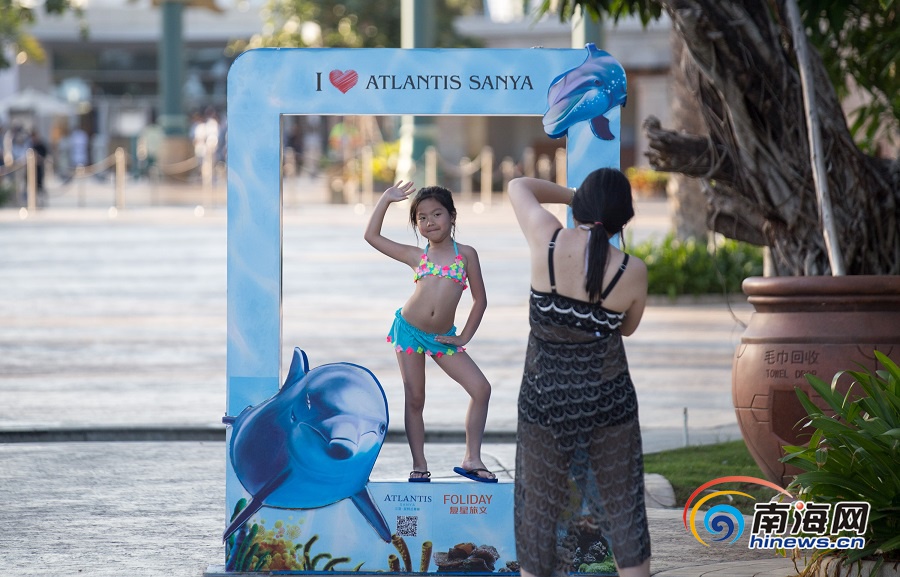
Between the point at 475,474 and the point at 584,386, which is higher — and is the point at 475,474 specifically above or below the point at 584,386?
below

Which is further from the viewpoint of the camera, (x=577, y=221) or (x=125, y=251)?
(x=125, y=251)

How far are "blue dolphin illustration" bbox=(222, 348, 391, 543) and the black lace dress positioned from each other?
3.82 ft

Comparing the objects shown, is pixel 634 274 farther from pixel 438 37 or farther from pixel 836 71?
pixel 438 37

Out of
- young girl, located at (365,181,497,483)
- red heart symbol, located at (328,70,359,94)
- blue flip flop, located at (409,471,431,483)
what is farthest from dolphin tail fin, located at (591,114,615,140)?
blue flip flop, located at (409,471,431,483)

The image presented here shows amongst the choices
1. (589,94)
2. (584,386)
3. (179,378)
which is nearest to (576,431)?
(584,386)

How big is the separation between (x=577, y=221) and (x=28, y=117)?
48.1m

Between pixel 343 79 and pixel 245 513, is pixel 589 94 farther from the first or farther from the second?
pixel 245 513

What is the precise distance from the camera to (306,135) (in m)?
54.1

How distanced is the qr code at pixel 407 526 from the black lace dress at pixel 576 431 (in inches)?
43.6

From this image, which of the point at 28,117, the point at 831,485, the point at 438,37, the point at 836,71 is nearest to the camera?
the point at 831,485

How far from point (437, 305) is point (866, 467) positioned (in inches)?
66.4

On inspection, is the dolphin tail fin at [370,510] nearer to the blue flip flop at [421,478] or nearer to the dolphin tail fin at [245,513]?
the blue flip flop at [421,478]

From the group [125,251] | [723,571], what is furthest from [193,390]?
[125,251]

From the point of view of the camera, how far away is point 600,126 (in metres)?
5.48
